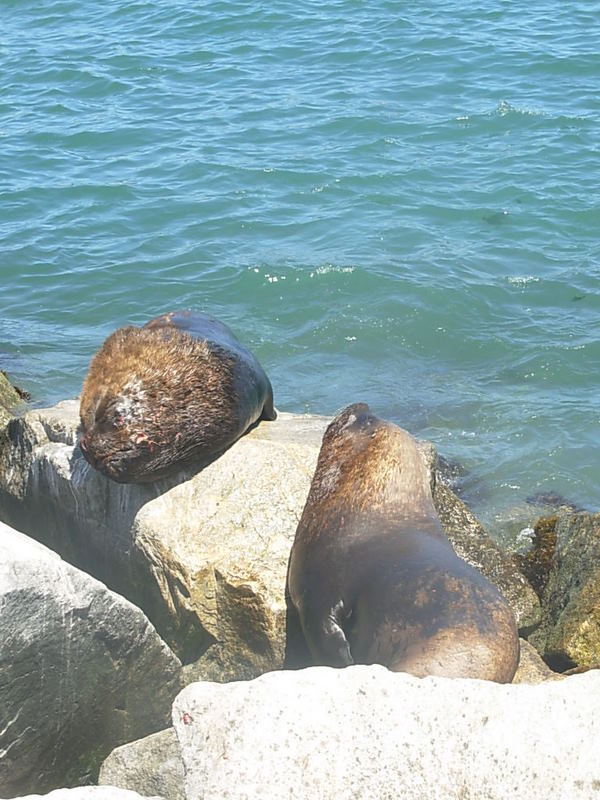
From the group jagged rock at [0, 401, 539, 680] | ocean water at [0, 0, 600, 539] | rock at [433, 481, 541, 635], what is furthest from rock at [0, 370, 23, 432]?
rock at [433, 481, 541, 635]

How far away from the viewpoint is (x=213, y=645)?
6.42 m

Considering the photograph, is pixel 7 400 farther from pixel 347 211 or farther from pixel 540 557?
pixel 347 211

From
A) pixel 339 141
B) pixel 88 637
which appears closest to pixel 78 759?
pixel 88 637

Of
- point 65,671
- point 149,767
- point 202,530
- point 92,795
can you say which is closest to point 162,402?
point 202,530

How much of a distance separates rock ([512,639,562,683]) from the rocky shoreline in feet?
0.05

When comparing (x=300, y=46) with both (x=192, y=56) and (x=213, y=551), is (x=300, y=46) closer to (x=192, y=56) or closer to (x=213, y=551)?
(x=192, y=56)

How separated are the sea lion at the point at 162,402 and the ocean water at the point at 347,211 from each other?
2.82 m

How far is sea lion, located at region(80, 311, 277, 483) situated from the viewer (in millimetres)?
6938

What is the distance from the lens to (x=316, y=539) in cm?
646

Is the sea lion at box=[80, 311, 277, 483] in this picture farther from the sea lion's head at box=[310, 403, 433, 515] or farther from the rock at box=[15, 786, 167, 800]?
the rock at box=[15, 786, 167, 800]

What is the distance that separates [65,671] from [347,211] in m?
11.4

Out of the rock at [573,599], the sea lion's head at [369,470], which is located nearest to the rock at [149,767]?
the sea lion's head at [369,470]

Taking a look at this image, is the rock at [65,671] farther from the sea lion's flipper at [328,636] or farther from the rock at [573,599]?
the rock at [573,599]

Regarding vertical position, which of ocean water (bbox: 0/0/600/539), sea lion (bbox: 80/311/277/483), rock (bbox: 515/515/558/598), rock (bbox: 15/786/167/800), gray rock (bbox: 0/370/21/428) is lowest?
ocean water (bbox: 0/0/600/539)
